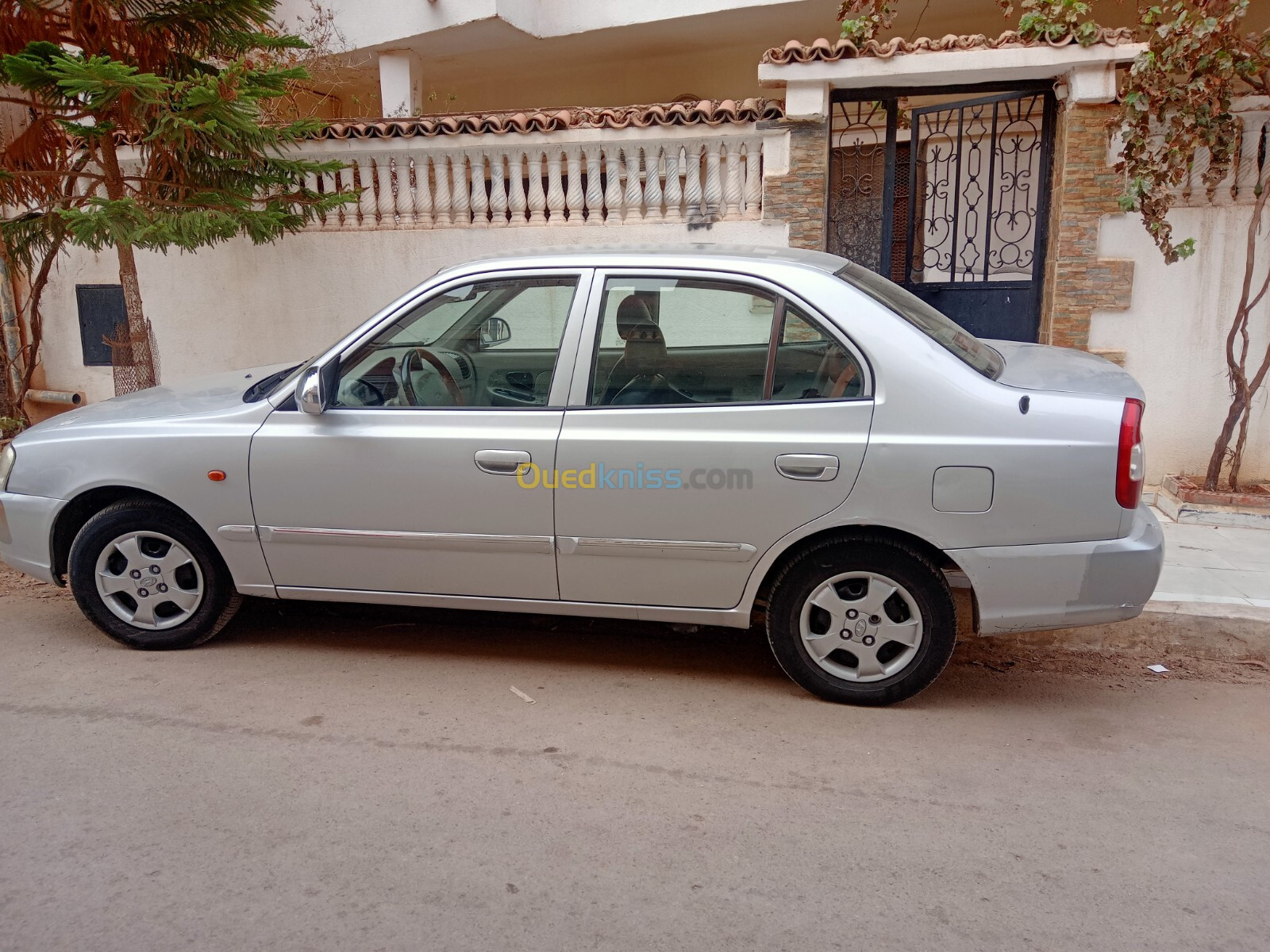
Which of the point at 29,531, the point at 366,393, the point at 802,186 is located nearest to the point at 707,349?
the point at 366,393

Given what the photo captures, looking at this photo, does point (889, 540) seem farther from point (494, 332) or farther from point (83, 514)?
point (83, 514)

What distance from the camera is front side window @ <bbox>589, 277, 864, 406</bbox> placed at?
3799 millimetres

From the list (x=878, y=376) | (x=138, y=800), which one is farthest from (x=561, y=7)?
(x=138, y=800)

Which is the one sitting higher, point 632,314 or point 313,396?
point 632,314

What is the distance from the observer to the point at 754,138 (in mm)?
7234

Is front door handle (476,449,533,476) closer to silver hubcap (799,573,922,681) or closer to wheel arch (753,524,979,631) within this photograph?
wheel arch (753,524,979,631)

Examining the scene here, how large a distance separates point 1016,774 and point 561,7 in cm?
988

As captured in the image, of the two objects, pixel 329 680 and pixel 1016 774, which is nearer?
pixel 1016 774

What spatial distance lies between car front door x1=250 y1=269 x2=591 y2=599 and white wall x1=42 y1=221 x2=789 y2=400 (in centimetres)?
363

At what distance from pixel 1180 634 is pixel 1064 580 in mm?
1385

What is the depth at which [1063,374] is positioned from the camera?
4.00 meters

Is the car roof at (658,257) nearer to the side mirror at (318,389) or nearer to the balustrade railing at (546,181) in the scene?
the side mirror at (318,389)

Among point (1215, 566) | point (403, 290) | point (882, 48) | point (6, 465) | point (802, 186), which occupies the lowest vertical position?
point (1215, 566)

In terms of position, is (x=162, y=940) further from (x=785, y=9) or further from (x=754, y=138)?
(x=785, y=9)
